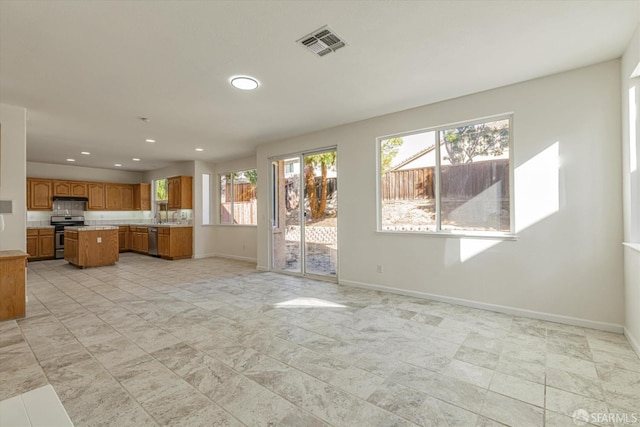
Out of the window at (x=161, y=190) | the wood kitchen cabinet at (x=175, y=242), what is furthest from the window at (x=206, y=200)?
the window at (x=161, y=190)

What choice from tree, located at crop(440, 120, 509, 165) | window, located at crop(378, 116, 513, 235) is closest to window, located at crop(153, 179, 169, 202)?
window, located at crop(378, 116, 513, 235)

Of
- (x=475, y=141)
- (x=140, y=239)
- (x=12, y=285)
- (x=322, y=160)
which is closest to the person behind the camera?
(x=12, y=285)

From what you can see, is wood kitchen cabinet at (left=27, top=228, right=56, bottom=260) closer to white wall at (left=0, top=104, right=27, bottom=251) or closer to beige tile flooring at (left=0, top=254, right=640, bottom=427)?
white wall at (left=0, top=104, right=27, bottom=251)

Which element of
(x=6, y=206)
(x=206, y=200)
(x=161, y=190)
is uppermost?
(x=161, y=190)

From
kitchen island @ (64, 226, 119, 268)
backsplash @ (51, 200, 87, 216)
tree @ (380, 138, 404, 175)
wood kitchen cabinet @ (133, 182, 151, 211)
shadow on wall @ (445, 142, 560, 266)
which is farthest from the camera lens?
wood kitchen cabinet @ (133, 182, 151, 211)

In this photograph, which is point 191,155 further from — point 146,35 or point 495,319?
point 495,319

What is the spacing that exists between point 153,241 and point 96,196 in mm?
2693

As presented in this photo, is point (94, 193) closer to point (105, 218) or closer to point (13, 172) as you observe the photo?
point (105, 218)

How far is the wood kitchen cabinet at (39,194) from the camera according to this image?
7.82 m

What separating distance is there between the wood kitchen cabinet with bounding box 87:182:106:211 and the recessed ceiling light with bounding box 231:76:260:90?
8200mm

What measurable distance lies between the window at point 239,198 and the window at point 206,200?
389 mm

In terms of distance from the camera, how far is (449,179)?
12.9 ft

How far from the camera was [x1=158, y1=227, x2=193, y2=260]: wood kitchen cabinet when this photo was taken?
764 centimetres

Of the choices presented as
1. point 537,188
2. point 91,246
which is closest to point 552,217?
point 537,188
